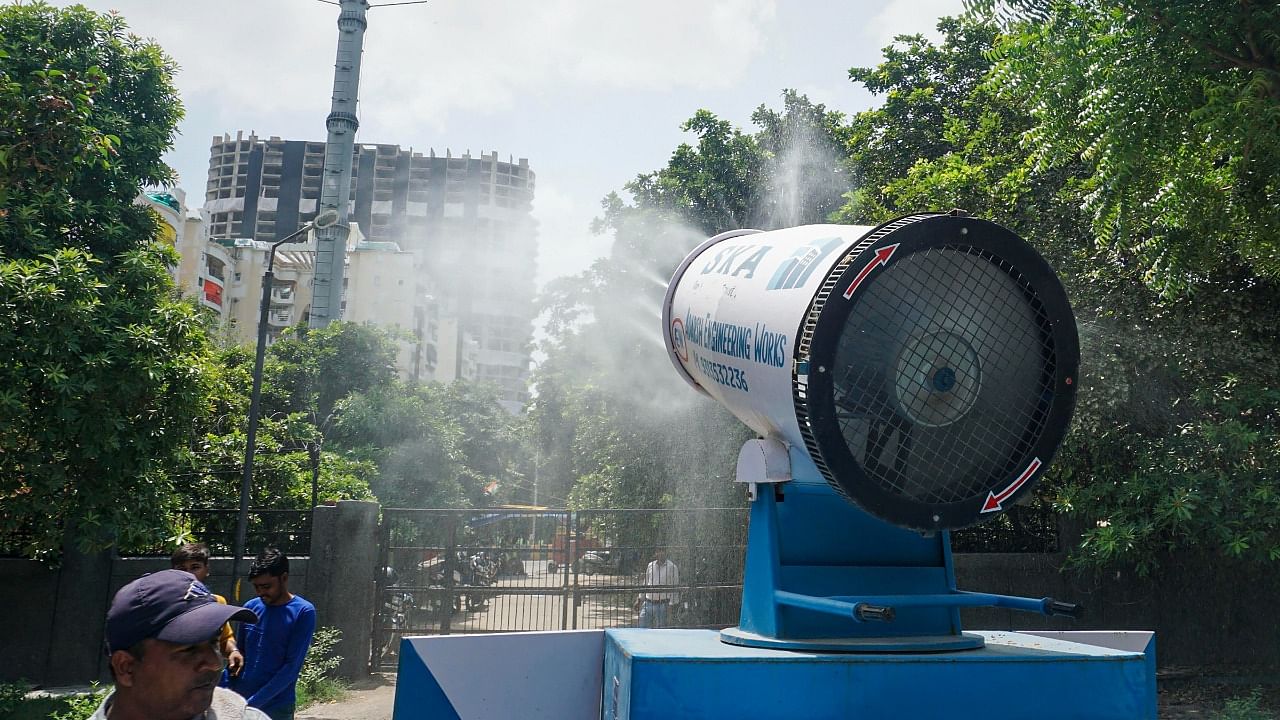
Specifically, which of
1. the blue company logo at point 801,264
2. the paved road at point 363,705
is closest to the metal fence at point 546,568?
the paved road at point 363,705

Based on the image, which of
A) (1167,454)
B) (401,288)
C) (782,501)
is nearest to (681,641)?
(782,501)

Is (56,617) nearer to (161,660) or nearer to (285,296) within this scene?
(161,660)

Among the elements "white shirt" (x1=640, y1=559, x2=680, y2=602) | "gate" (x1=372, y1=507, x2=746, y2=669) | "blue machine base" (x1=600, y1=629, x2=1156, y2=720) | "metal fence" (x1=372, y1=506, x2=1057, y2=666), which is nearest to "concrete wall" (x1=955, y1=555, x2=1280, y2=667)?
"metal fence" (x1=372, y1=506, x2=1057, y2=666)

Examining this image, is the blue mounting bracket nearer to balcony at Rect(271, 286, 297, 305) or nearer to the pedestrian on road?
the pedestrian on road

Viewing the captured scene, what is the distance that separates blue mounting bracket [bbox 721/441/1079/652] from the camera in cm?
324

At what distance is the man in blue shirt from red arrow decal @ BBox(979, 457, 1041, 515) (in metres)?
3.22

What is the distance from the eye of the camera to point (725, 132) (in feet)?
69.3

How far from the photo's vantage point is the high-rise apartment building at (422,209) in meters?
79.0

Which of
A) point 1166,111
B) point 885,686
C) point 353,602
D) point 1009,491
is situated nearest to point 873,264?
point 1009,491

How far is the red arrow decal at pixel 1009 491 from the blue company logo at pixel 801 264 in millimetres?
992

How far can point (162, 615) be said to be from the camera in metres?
1.84

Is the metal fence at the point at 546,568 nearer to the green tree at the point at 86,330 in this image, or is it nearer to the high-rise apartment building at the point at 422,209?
the green tree at the point at 86,330

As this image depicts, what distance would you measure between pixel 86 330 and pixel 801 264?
866 cm

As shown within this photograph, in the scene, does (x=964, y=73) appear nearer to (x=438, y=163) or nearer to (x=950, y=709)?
(x=950, y=709)
